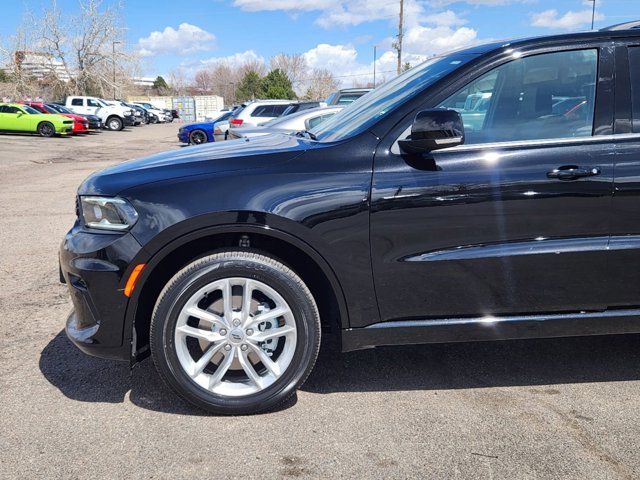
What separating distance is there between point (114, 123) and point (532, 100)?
38452 millimetres

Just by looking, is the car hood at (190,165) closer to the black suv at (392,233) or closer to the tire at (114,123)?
the black suv at (392,233)

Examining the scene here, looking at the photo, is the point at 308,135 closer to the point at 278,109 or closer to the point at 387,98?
the point at 387,98

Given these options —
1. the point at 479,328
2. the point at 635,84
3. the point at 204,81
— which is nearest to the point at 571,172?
the point at 635,84

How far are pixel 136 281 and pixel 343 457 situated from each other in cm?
133

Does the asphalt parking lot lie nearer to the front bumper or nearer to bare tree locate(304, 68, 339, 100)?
the front bumper

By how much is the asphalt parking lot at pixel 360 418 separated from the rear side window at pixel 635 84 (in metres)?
1.50

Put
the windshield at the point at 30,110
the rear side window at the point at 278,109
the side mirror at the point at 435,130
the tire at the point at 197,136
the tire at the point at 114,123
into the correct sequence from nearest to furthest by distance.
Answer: the side mirror at the point at 435,130 < the rear side window at the point at 278,109 < the tire at the point at 197,136 < the windshield at the point at 30,110 < the tire at the point at 114,123

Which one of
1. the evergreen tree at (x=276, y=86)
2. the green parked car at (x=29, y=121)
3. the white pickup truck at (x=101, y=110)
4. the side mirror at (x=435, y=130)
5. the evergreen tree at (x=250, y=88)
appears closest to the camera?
the side mirror at (x=435, y=130)

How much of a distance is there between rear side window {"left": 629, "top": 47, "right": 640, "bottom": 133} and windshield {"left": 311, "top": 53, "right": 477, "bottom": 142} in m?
0.85

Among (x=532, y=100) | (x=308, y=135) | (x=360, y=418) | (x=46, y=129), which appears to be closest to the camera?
(x=360, y=418)

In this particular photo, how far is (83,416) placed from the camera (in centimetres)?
312

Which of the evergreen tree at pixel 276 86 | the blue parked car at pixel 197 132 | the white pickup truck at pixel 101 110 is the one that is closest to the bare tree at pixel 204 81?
the evergreen tree at pixel 276 86

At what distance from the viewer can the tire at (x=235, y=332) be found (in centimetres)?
298

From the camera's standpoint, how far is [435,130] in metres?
2.88
